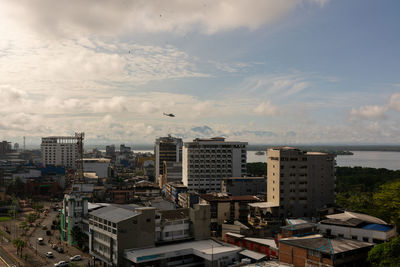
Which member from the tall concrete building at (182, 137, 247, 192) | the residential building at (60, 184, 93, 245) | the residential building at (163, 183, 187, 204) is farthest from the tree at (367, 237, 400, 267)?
the tall concrete building at (182, 137, 247, 192)

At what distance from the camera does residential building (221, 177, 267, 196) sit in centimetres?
6906

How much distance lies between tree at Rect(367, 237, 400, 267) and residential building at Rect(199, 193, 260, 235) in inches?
1029

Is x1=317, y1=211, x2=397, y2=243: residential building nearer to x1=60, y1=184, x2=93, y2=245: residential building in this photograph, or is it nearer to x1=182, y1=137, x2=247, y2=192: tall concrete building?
x1=60, y1=184, x2=93, y2=245: residential building

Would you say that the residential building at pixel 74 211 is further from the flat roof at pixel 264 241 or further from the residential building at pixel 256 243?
the flat roof at pixel 264 241

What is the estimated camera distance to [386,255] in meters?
27.7

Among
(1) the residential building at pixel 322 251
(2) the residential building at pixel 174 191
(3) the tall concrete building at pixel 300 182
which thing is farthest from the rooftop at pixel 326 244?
(2) the residential building at pixel 174 191

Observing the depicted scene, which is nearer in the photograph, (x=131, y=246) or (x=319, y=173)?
(x=131, y=246)

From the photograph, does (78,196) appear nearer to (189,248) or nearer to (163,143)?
(189,248)

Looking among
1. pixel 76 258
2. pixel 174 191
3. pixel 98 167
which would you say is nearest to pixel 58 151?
pixel 98 167

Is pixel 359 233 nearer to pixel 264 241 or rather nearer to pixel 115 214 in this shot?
pixel 264 241

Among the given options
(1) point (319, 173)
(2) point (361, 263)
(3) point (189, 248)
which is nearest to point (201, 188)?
(1) point (319, 173)

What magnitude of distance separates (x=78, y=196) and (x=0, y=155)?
13064 cm

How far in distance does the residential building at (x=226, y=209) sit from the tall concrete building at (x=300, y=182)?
4.62m

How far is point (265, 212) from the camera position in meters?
50.1
